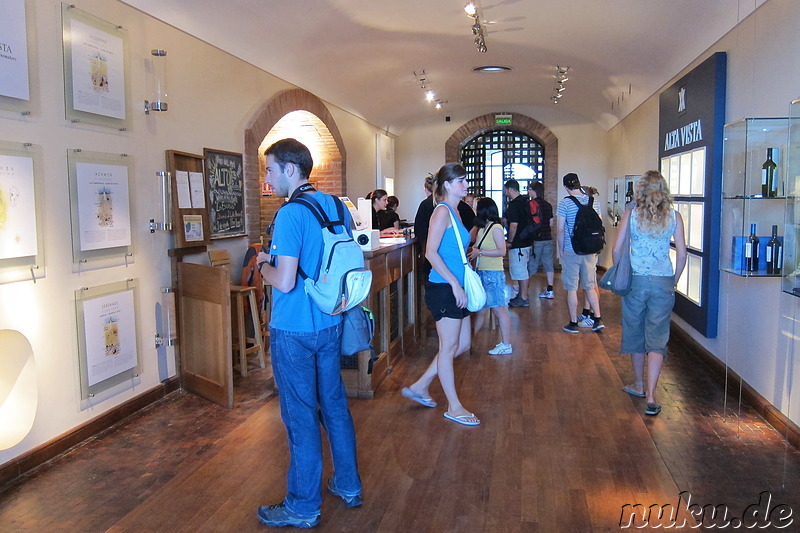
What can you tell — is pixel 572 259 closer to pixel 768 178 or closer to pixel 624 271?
pixel 624 271

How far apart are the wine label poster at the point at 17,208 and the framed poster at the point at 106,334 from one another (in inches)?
21.3

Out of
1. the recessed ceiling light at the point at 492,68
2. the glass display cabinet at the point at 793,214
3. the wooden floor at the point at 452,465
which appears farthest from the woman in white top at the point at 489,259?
the recessed ceiling light at the point at 492,68

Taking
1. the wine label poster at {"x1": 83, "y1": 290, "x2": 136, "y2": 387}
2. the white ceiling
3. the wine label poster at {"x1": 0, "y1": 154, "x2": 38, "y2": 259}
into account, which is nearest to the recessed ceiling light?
the white ceiling

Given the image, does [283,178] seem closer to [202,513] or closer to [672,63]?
[202,513]

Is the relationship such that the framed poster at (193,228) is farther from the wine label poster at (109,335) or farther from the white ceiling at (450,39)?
the white ceiling at (450,39)

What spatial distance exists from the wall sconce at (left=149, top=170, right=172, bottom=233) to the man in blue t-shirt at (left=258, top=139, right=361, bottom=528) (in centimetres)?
202

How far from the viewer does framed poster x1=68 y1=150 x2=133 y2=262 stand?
3.89m

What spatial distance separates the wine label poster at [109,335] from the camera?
13.2 ft

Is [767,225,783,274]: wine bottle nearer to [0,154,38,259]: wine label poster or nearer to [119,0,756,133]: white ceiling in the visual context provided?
[119,0,756,133]: white ceiling

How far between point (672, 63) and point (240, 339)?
5.06 meters

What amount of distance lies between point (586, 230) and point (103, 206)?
4.42m

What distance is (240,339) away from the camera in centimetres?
543

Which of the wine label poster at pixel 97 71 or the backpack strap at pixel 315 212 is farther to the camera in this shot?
the wine label poster at pixel 97 71

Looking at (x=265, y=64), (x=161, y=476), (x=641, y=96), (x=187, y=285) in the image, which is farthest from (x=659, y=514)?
(x=641, y=96)
